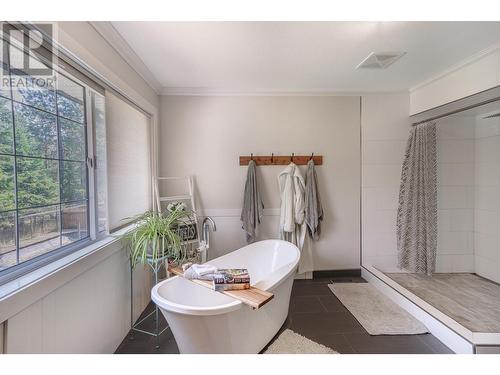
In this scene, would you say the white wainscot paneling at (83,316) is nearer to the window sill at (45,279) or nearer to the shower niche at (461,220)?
the window sill at (45,279)

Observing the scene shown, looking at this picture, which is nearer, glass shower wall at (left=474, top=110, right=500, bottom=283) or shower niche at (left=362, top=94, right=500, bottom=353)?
shower niche at (left=362, top=94, right=500, bottom=353)

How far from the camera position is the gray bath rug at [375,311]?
2.07m

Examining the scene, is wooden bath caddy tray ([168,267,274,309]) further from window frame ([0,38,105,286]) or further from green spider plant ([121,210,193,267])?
window frame ([0,38,105,286])

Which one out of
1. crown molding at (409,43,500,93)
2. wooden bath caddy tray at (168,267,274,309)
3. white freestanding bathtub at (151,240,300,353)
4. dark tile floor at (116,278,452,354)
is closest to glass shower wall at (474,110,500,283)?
crown molding at (409,43,500,93)

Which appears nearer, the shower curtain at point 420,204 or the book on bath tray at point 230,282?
the book on bath tray at point 230,282

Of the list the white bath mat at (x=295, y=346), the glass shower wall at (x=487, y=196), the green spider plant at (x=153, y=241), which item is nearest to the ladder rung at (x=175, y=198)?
the green spider plant at (x=153, y=241)

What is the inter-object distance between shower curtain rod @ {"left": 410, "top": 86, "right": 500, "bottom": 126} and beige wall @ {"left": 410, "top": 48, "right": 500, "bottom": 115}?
4 cm

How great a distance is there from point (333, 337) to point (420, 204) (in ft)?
5.97

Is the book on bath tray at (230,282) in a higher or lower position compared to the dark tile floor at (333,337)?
higher

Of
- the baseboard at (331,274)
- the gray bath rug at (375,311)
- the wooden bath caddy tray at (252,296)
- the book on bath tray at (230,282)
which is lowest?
the gray bath rug at (375,311)

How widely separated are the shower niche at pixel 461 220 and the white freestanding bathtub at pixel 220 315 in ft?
4.64

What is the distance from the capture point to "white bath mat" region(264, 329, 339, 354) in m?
1.82
